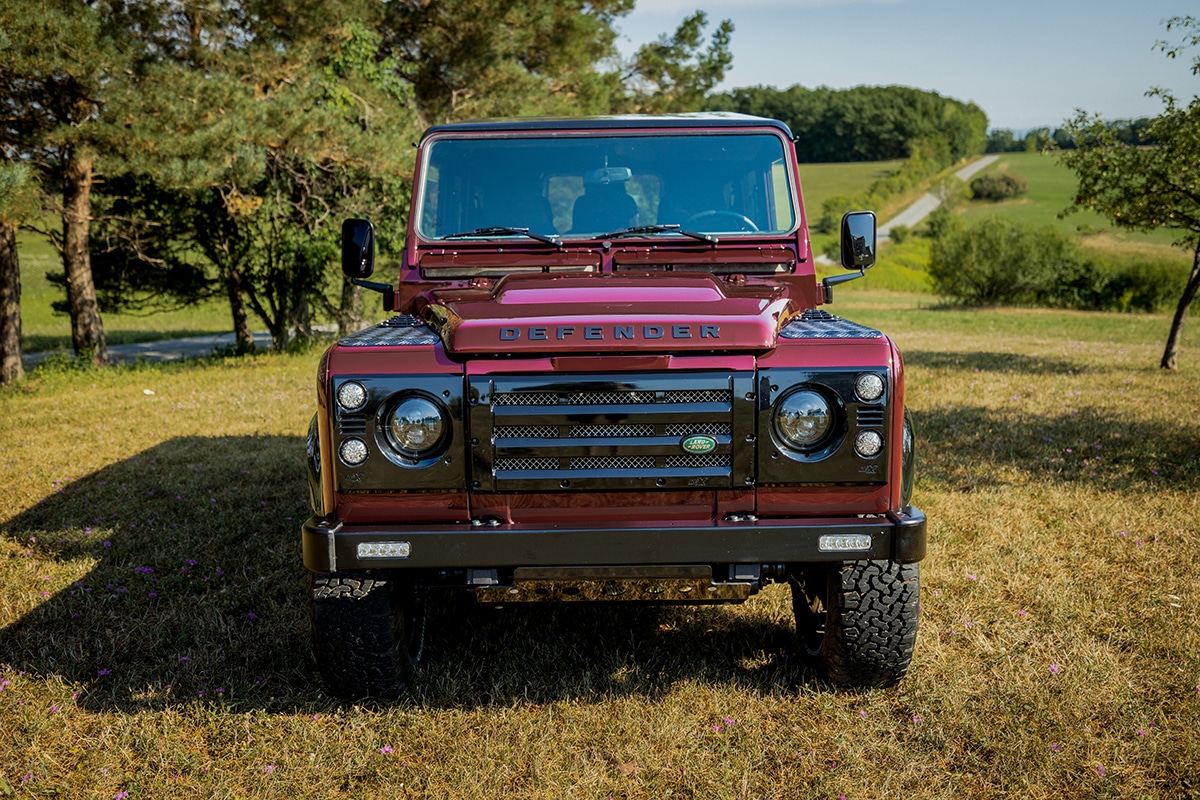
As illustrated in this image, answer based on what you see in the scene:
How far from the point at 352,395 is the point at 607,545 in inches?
36.6

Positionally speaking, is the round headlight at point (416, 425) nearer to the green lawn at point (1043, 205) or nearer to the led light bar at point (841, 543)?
the led light bar at point (841, 543)

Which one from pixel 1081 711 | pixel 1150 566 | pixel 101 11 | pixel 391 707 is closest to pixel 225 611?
pixel 391 707

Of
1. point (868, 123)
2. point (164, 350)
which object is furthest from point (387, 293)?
point (868, 123)

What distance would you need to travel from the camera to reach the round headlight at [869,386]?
2.79 m

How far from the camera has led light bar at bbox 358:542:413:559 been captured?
280cm

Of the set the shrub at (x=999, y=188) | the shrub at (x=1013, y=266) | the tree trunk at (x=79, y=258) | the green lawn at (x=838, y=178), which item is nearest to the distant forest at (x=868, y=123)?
the green lawn at (x=838, y=178)

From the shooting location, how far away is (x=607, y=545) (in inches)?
111

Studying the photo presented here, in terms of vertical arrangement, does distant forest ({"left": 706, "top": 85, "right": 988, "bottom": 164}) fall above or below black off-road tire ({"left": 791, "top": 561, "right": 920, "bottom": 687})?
above

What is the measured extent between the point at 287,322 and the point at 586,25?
897 centimetres

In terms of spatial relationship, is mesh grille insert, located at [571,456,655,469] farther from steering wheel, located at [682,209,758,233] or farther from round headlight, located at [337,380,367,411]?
steering wheel, located at [682,209,758,233]

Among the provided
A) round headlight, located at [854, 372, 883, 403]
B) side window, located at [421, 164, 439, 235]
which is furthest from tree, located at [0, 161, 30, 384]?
round headlight, located at [854, 372, 883, 403]

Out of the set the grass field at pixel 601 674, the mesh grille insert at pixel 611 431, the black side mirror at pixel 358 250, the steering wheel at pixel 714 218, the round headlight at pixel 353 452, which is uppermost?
the steering wheel at pixel 714 218

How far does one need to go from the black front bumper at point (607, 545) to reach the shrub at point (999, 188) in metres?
75.6

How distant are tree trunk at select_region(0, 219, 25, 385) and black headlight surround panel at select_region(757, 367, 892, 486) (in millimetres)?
12228
